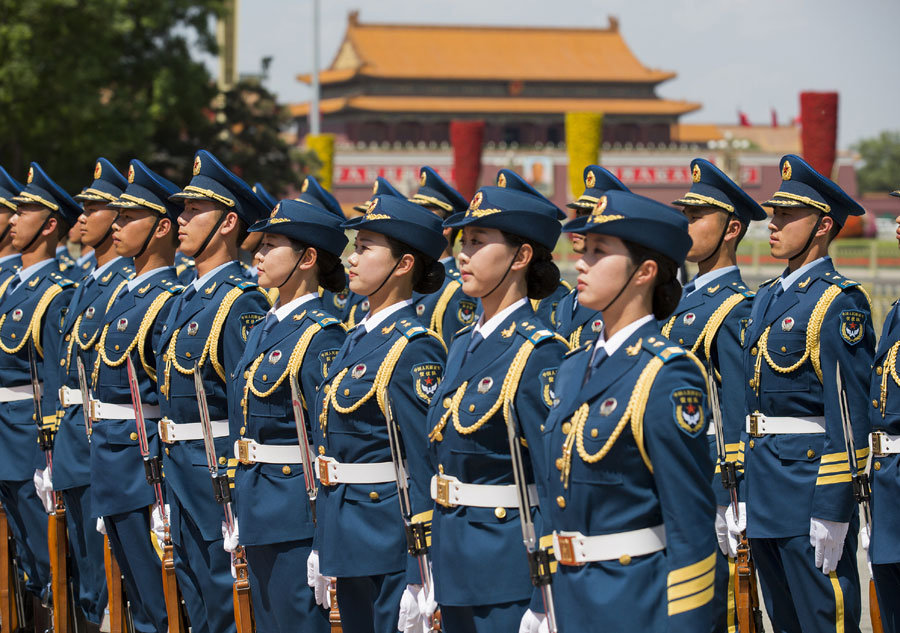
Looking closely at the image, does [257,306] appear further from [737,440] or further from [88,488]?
[737,440]

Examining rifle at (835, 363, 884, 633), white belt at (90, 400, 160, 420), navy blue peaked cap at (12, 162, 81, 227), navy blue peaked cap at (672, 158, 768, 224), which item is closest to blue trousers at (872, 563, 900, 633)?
rifle at (835, 363, 884, 633)

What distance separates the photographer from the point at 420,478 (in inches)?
161

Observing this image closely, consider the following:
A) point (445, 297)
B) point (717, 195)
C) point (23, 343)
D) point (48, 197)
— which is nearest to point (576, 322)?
point (717, 195)

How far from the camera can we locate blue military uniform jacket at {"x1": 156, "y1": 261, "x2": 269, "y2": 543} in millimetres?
5113

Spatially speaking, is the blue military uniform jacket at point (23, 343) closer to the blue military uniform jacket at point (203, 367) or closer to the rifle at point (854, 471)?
the blue military uniform jacket at point (203, 367)

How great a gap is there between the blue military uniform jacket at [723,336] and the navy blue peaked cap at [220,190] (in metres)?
1.78

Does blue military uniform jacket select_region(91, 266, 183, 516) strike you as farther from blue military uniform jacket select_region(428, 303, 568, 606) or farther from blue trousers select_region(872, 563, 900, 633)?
blue trousers select_region(872, 563, 900, 633)

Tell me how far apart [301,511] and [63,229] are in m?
3.00

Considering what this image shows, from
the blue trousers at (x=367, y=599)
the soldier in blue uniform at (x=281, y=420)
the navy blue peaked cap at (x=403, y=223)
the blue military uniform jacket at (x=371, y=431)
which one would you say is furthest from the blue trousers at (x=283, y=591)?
the navy blue peaked cap at (x=403, y=223)

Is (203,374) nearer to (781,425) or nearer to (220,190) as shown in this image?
(220,190)

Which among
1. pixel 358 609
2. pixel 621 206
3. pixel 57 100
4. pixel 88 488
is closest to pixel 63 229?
pixel 88 488

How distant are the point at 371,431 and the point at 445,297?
308cm

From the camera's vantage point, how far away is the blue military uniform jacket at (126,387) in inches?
215

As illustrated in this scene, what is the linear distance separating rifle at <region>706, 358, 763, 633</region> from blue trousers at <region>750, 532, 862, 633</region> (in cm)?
5
